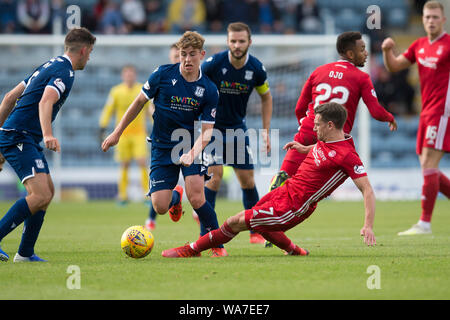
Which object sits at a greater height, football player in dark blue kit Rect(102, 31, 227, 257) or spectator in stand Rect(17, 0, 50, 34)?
spectator in stand Rect(17, 0, 50, 34)

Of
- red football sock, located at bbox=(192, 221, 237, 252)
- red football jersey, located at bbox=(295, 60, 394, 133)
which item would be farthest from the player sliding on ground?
red football jersey, located at bbox=(295, 60, 394, 133)

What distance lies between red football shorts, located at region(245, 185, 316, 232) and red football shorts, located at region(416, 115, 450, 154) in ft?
10.4

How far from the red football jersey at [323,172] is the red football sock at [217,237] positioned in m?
0.63

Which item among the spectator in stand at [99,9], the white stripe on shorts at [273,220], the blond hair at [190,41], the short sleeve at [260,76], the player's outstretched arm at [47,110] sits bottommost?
the white stripe on shorts at [273,220]

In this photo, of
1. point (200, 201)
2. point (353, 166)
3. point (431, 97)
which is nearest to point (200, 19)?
point (431, 97)

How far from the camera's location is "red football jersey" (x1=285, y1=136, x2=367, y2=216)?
595 centimetres

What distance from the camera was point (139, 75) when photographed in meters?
18.9

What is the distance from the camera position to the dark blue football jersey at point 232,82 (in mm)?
7941

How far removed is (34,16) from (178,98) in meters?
12.7

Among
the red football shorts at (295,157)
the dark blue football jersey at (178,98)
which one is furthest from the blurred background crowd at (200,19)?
the dark blue football jersey at (178,98)

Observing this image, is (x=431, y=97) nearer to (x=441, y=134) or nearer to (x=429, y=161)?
(x=441, y=134)

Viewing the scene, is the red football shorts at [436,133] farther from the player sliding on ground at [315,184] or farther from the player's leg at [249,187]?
the player sliding on ground at [315,184]

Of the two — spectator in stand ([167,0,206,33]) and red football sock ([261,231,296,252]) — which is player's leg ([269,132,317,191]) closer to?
red football sock ([261,231,296,252])

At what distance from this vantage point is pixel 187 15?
19625 millimetres
